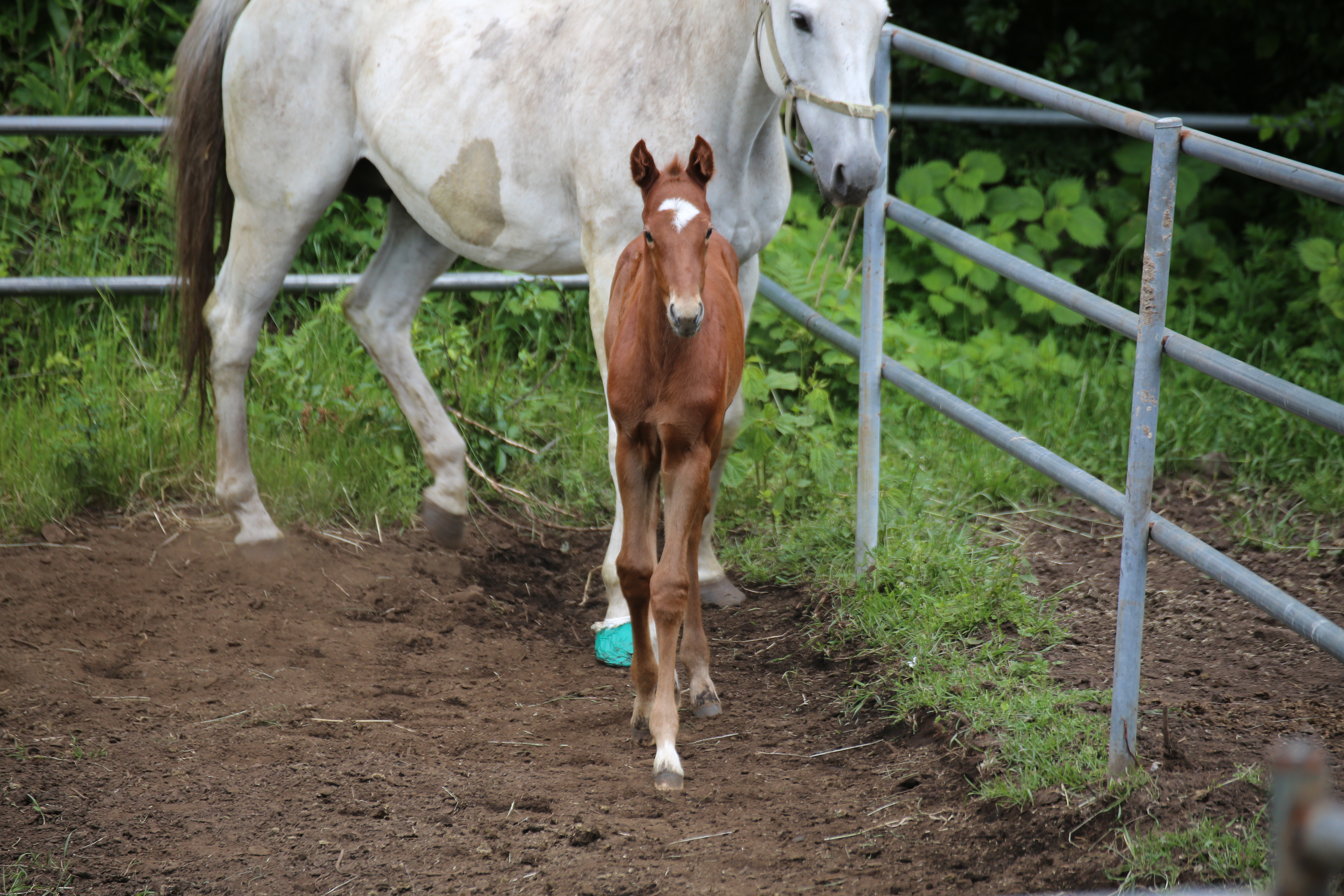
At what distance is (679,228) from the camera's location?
253cm

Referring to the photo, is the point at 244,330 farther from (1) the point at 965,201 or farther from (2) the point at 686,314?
(1) the point at 965,201

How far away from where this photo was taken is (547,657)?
375 centimetres

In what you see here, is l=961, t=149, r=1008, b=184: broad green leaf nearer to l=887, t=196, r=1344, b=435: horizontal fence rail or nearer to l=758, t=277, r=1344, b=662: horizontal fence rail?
l=758, t=277, r=1344, b=662: horizontal fence rail

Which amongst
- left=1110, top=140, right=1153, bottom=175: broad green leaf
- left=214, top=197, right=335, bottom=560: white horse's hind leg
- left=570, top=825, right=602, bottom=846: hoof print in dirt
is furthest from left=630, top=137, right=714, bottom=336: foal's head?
left=1110, top=140, right=1153, bottom=175: broad green leaf

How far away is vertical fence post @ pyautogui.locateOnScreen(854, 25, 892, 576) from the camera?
11.9ft

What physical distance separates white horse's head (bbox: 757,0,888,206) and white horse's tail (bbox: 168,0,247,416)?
7.86 ft

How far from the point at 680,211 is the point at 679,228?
0.05 m

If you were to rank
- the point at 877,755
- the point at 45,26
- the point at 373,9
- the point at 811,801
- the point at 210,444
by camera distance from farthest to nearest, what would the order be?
1. the point at 45,26
2. the point at 210,444
3. the point at 373,9
4. the point at 877,755
5. the point at 811,801

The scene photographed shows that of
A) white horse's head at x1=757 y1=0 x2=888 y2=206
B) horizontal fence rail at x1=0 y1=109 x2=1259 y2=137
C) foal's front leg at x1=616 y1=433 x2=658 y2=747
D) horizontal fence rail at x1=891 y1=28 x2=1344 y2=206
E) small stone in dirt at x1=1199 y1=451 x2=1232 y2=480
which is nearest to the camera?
horizontal fence rail at x1=891 y1=28 x2=1344 y2=206

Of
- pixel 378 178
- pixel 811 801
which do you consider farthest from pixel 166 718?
pixel 378 178

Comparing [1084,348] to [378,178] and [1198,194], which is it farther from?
[378,178]

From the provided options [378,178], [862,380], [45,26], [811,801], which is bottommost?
[811,801]

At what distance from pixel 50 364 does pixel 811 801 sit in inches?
159

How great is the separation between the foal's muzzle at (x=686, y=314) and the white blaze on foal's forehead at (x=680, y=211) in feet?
0.55
